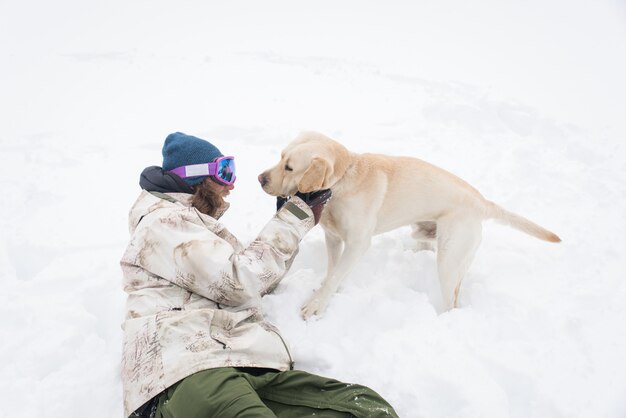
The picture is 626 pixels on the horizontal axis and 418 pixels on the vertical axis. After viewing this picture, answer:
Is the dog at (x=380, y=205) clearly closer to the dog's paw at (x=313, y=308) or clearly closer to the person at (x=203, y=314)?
the dog's paw at (x=313, y=308)

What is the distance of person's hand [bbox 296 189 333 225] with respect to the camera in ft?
9.55

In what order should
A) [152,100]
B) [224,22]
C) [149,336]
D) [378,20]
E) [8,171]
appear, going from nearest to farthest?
[149,336], [8,171], [152,100], [224,22], [378,20]

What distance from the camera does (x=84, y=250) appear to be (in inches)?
158

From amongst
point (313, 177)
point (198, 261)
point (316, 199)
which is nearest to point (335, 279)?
point (316, 199)

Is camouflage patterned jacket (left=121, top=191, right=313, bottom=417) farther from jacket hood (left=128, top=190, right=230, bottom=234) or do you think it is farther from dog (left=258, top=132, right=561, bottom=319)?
dog (left=258, top=132, right=561, bottom=319)

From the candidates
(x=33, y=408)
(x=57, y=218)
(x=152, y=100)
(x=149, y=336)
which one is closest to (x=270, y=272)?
(x=149, y=336)

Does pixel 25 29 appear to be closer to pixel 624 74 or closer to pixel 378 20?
pixel 378 20

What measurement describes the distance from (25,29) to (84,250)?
548 inches

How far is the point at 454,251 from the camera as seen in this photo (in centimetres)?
345

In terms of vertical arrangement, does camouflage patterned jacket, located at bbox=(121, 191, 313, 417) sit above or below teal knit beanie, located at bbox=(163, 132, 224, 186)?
below

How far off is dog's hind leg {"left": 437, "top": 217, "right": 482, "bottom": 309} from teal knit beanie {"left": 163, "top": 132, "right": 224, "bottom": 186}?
205 centimetres

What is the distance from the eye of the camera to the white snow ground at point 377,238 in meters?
2.58

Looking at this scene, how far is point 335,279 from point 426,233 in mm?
1159

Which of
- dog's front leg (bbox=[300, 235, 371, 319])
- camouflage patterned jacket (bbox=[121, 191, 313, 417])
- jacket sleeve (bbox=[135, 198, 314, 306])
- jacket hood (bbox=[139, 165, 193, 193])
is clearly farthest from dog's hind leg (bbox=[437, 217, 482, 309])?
jacket hood (bbox=[139, 165, 193, 193])
